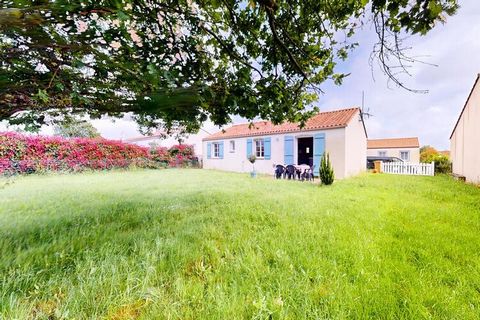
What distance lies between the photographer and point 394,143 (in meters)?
33.5

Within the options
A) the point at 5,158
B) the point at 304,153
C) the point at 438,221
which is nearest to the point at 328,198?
the point at 438,221

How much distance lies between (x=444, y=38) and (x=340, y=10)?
1.77 meters

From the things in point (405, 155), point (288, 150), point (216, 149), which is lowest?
point (405, 155)

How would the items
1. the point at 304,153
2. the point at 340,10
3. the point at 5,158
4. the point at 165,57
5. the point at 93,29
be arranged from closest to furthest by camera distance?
the point at 93,29, the point at 165,57, the point at 340,10, the point at 5,158, the point at 304,153

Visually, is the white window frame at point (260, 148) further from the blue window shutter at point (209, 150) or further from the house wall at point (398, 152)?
the house wall at point (398, 152)

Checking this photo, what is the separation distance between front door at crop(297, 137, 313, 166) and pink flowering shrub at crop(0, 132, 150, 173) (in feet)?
40.4

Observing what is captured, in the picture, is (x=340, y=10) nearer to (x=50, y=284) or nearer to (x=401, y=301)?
(x=401, y=301)

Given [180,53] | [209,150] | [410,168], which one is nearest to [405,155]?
[410,168]

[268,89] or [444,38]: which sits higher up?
[444,38]

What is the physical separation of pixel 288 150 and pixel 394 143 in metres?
29.2

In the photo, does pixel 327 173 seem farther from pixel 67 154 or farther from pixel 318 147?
pixel 67 154

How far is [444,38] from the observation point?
3.43 metres

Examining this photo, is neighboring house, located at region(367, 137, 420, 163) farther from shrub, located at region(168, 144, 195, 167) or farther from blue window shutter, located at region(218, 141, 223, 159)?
shrub, located at region(168, 144, 195, 167)

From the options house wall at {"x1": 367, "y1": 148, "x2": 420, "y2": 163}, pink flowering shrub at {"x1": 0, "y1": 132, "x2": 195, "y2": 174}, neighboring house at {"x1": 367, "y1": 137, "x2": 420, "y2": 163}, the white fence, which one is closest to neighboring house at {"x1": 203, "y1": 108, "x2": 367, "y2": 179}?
the white fence
